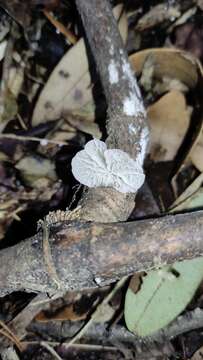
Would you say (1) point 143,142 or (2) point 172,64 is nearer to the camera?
(1) point 143,142

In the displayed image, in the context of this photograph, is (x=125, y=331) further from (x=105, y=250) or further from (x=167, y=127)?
(x=167, y=127)

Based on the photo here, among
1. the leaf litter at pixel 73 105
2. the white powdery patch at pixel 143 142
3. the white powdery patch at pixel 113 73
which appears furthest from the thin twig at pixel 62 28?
the white powdery patch at pixel 143 142

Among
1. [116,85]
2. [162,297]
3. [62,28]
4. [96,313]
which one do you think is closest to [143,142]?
[116,85]

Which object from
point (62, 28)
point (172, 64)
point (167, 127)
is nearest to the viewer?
point (167, 127)

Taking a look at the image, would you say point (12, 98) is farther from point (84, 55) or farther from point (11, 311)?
point (11, 311)

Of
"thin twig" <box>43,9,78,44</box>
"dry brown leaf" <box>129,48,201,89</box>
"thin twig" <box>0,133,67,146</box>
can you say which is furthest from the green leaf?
"thin twig" <box>43,9,78,44</box>

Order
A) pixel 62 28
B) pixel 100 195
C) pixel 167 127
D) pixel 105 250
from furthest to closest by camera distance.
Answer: pixel 62 28 → pixel 167 127 → pixel 100 195 → pixel 105 250
